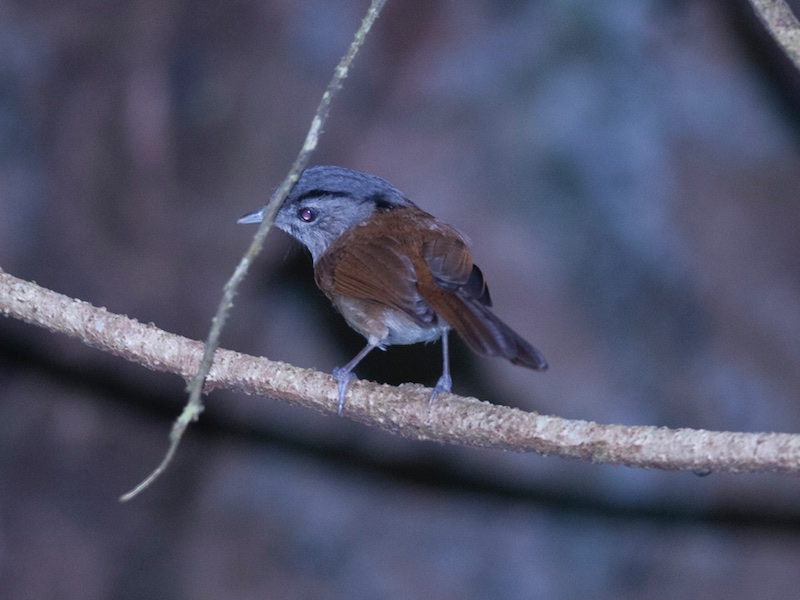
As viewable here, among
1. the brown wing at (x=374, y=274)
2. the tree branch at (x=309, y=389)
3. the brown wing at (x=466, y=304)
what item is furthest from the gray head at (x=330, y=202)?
the tree branch at (x=309, y=389)

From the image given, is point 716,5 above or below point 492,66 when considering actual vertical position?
above

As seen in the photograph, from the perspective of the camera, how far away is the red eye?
309cm

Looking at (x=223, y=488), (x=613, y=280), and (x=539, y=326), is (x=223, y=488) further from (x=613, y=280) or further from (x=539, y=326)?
(x=613, y=280)

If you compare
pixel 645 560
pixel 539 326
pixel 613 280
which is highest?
pixel 613 280

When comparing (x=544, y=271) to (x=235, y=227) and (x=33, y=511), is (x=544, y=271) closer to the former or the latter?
(x=235, y=227)

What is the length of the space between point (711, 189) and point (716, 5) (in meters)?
0.92

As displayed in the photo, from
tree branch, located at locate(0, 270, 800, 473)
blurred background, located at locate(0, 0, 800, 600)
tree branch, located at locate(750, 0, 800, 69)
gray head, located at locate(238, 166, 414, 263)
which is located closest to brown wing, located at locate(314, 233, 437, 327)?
gray head, located at locate(238, 166, 414, 263)

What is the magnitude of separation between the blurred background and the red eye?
3.88 ft

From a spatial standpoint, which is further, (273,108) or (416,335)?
(273,108)

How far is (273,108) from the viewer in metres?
4.30

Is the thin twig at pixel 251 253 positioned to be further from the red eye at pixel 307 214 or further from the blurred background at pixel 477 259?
the blurred background at pixel 477 259

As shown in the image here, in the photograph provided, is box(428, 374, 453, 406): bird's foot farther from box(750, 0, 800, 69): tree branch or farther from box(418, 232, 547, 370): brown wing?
box(750, 0, 800, 69): tree branch

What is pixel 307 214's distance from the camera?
3.10 m

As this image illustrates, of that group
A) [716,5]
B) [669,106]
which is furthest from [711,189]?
[716,5]
